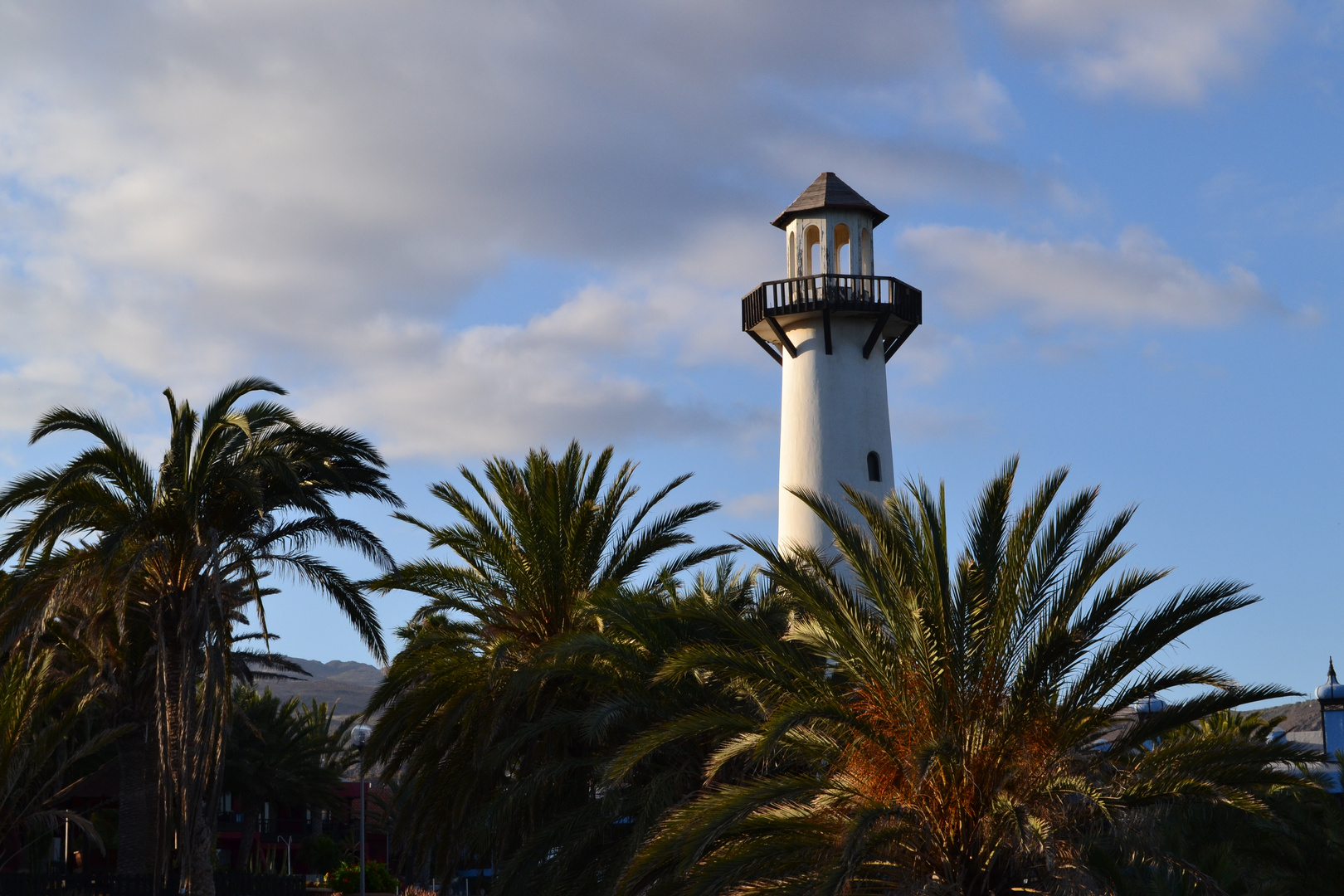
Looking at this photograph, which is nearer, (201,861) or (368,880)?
(201,861)

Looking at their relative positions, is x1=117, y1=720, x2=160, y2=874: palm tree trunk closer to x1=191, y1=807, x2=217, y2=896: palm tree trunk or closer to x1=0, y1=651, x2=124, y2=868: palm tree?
x1=0, y1=651, x2=124, y2=868: palm tree

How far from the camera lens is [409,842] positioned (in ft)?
76.9

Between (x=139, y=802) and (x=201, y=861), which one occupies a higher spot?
(x=139, y=802)

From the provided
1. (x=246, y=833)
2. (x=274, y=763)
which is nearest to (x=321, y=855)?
(x=246, y=833)

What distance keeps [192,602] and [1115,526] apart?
13.7 m

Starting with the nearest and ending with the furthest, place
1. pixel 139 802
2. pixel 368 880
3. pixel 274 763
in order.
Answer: pixel 139 802, pixel 368 880, pixel 274 763

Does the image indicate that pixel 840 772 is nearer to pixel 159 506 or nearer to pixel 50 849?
pixel 159 506

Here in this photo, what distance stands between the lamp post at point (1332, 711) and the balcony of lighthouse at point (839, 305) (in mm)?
11623

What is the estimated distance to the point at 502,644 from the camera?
20312 millimetres

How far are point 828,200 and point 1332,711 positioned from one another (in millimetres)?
17242

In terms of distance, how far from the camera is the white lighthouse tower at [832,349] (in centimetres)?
3225

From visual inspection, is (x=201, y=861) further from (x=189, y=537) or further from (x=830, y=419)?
(x=830, y=419)

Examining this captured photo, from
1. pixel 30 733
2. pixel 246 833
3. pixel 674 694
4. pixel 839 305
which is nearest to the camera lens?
pixel 674 694

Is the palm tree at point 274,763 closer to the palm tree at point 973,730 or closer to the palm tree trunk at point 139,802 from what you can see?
the palm tree trunk at point 139,802
